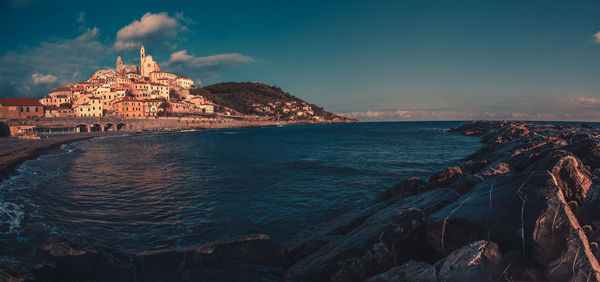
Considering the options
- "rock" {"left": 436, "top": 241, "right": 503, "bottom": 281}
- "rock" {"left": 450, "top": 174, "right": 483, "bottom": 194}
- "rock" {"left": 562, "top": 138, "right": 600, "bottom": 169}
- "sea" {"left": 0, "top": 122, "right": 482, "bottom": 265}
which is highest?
"rock" {"left": 562, "top": 138, "right": 600, "bottom": 169}

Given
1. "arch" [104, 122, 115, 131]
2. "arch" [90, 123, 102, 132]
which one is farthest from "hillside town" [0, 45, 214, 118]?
"arch" [104, 122, 115, 131]

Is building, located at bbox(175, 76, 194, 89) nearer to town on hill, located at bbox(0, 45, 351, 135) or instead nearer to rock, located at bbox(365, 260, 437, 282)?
town on hill, located at bbox(0, 45, 351, 135)

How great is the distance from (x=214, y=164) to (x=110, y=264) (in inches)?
736

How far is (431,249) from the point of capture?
219 inches

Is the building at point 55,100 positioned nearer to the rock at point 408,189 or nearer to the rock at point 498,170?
the rock at point 408,189

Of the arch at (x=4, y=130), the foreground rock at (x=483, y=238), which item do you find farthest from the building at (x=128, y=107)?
the foreground rock at (x=483, y=238)

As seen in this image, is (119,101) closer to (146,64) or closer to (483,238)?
(146,64)

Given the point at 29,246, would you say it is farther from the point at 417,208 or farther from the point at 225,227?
the point at 417,208

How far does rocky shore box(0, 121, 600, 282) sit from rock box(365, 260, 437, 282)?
2 cm

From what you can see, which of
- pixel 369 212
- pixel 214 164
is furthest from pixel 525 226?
pixel 214 164

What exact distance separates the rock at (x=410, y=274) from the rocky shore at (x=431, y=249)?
0.7 inches

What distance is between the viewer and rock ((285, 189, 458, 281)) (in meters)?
5.62

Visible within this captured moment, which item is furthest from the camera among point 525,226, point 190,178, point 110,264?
point 190,178

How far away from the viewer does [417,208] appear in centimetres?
676
